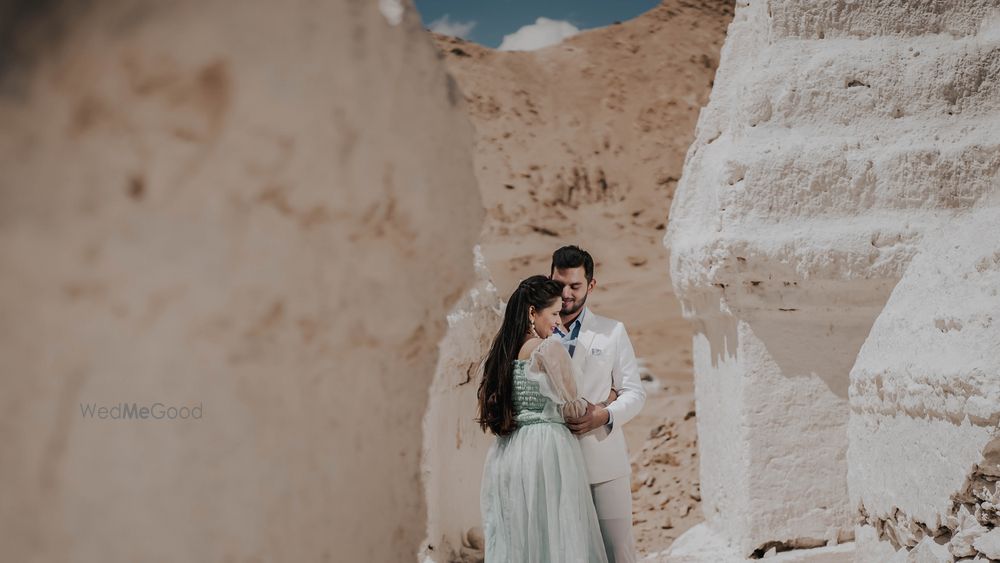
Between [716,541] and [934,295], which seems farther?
[716,541]

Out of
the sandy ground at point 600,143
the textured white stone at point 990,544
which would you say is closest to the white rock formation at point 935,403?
the textured white stone at point 990,544

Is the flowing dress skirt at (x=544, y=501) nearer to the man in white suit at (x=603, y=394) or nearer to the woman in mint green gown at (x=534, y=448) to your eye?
the woman in mint green gown at (x=534, y=448)

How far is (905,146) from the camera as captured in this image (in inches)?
163

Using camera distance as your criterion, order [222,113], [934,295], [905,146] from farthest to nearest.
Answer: [905,146], [934,295], [222,113]

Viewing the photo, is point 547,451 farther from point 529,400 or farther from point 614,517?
point 614,517

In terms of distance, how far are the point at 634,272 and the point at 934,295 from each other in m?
14.7

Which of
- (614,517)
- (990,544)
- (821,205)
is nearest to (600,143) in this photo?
(821,205)

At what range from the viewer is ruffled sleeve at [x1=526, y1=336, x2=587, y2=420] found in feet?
9.19


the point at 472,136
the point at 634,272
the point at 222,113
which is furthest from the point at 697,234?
the point at 634,272

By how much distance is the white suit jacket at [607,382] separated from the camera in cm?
308

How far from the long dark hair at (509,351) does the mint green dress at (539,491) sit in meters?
0.03

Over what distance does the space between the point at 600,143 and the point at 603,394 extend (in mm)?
17978

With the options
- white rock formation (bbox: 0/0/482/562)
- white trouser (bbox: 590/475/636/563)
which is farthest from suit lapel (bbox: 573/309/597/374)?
white rock formation (bbox: 0/0/482/562)

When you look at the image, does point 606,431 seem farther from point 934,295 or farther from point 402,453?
point 402,453
